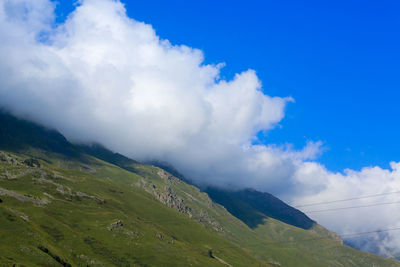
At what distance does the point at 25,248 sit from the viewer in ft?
632

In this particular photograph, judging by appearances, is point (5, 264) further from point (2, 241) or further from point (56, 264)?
point (2, 241)

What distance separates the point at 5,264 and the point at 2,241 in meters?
61.8

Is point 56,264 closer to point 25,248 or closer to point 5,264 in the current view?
point 25,248

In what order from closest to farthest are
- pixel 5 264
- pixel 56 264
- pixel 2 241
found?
pixel 5 264 → pixel 56 264 → pixel 2 241

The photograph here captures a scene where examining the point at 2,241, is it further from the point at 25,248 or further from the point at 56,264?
the point at 56,264

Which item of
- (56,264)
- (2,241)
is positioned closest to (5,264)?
(56,264)

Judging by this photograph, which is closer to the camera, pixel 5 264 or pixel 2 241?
pixel 5 264

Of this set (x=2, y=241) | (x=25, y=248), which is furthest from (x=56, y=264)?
(x=2, y=241)

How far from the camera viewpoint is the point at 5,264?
14662 cm

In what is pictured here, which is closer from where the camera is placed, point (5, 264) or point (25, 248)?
point (5, 264)

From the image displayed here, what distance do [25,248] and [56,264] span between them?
75.3ft

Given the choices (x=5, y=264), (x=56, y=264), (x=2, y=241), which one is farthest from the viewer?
(x=2, y=241)

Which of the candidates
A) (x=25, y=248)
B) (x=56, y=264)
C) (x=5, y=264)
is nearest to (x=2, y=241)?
(x=25, y=248)

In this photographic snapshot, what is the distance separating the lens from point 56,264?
185500 millimetres
